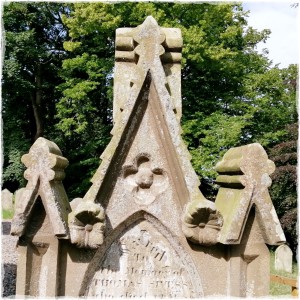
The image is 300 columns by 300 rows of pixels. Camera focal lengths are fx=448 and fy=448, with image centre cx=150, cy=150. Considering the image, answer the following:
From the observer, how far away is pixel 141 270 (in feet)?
12.5

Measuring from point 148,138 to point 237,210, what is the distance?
97 cm

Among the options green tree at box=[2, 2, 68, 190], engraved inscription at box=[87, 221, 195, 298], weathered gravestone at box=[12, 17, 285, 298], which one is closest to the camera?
weathered gravestone at box=[12, 17, 285, 298]

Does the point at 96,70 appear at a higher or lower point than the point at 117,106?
higher

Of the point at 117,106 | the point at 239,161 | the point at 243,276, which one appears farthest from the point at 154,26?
the point at 243,276

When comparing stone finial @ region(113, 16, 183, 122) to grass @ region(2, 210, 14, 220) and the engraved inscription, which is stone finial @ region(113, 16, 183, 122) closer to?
the engraved inscription

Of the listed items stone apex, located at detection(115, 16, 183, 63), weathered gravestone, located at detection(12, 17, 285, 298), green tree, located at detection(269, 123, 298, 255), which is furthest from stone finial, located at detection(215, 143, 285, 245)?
green tree, located at detection(269, 123, 298, 255)

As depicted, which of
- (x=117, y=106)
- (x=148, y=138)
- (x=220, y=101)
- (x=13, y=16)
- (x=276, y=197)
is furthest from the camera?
(x=13, y=16)

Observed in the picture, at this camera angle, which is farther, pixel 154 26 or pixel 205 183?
pixel 205 183

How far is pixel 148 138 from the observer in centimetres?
391

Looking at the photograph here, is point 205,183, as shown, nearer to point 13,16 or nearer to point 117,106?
point 13,16

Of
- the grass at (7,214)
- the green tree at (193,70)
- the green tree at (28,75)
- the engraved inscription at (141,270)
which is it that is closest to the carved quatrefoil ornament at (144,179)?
the engraved inscription at (141,270)

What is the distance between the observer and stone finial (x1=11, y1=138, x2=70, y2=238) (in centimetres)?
357

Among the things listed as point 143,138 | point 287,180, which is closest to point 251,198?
point 143,138

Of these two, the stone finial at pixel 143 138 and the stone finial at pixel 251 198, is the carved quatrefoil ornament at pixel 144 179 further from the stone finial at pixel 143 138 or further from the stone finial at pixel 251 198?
the stone finial at pixel 251 198
